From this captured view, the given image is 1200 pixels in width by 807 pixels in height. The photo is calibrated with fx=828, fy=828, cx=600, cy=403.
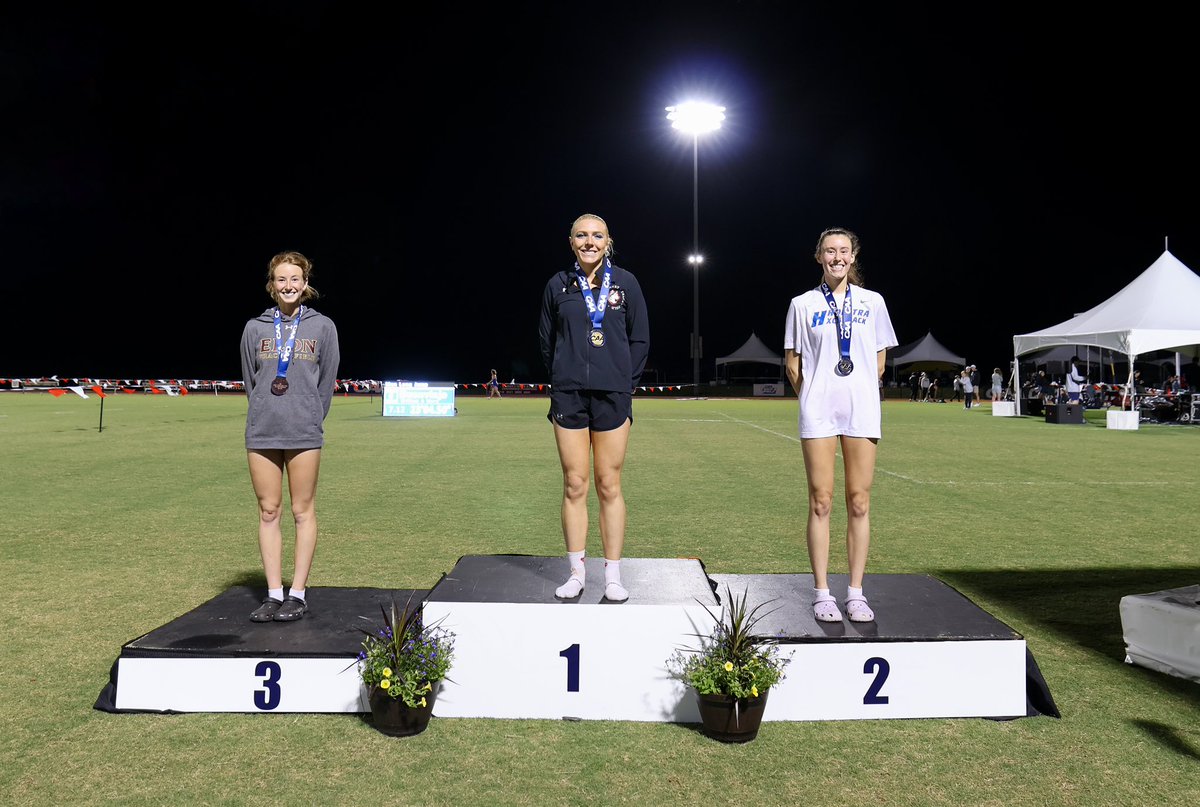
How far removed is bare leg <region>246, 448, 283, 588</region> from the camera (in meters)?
4.07

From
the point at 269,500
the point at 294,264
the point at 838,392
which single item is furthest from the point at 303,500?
the point at 838,392

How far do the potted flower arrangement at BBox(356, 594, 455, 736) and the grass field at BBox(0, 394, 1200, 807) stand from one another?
9 centimetres

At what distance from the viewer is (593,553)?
22.5 feet

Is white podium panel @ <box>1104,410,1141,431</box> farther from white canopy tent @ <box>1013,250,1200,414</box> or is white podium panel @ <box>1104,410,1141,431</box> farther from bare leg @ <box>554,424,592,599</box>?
bare leg @ <box>554,424,592,599</box>

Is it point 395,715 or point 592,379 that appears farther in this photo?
point 592,379

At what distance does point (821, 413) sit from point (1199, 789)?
1.92 metres

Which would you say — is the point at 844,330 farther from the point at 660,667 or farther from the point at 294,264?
the point at 294,264

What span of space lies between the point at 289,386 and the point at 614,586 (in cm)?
186

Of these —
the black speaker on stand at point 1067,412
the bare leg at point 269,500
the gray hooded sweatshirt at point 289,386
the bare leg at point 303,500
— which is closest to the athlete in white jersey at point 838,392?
the gray hooded sweatshirt at point 289,386

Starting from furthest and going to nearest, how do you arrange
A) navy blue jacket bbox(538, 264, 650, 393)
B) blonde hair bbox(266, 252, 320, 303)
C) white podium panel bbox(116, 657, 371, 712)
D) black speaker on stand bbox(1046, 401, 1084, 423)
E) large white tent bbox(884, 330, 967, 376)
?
1. large white tent bbox(884, 330, 967, 376)
2. black speaker on stand bbox(1046, 401, 1084, 423)
3. blonde hair bbox(266, 252, 320, 303)
4. navy blue jacket bbox(538, 264, 650, 393)
5. white podium panel bbox(116, 657, 371, 712)

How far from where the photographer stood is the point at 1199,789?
2.89 metres

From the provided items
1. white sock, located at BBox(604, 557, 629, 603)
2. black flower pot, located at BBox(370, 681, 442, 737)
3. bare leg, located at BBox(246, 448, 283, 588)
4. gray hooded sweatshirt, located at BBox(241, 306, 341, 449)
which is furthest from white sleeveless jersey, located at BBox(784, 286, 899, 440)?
bare leg, located at BBox(246, 448, 283, 588)

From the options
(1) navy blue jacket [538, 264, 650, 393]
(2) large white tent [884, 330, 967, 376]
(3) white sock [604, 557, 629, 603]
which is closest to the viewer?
(3) white sock [604, 557, 629, 603]

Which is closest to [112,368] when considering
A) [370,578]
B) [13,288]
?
[13,288]
